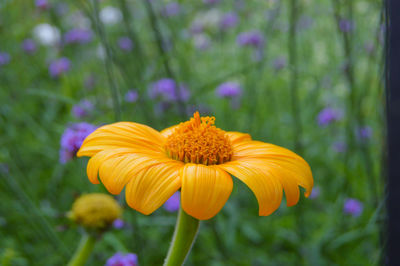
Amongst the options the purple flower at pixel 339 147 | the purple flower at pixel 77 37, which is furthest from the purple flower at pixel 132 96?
the purple flower at pixel 77 37

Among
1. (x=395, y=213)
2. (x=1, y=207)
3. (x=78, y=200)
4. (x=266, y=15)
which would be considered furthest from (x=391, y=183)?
(x=266, y=15)

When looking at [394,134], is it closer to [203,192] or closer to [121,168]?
[203,192]

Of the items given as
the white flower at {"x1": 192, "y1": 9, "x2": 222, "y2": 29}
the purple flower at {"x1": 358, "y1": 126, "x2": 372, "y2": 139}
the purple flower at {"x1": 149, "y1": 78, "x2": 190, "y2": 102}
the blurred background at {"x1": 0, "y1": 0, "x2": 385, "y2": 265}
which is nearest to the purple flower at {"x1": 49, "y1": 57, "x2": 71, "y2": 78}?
the blurred background at {"x1": 0, "y1": 0, "x2": 385, "y2": 265}

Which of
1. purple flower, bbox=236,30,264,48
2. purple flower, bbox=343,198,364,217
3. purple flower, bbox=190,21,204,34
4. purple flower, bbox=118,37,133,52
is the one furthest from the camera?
purple flower, bbox=190,21,204,34

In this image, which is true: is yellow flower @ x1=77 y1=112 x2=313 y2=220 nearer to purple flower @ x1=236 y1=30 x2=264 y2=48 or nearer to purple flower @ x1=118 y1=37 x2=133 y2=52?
purple flower @ x1=236 y1=30 x2=264 y2=48

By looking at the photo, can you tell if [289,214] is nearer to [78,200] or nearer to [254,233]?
[254,233]

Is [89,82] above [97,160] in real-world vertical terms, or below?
below

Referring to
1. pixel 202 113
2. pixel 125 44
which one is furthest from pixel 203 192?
pixel 125 44
